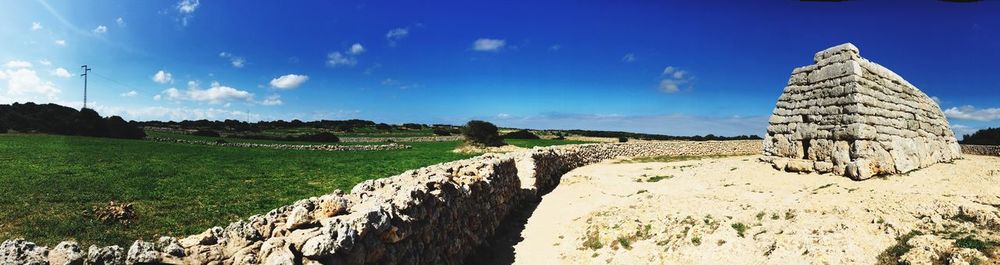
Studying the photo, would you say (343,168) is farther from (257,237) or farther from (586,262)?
(257,237)

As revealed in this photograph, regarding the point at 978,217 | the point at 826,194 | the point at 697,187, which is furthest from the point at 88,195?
the point at 978,217

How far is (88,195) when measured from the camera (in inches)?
525

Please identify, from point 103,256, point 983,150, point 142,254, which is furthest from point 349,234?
point 983,150

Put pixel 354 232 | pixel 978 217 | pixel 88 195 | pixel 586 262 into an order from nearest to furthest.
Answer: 1. pixel 354 232
2. pixel 978 217
3. pixel 586 262
4. pixel 88 195

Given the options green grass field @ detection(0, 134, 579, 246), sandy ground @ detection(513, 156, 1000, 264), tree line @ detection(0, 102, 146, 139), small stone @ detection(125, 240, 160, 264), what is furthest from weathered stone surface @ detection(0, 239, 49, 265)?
tree line @ detection(0, 102, 146, 139)

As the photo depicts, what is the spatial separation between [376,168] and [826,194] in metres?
20.3

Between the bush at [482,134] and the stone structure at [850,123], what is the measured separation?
32.8 metres

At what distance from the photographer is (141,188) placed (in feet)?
49.5

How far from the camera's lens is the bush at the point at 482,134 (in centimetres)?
4900

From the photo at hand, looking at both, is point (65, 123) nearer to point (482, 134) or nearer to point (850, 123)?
point (482, 134)

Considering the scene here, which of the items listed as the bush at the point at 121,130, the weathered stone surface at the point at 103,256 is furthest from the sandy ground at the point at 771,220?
the bush at the point at 121,130

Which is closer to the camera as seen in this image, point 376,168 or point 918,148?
point 918,148

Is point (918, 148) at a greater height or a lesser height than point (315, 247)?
greater

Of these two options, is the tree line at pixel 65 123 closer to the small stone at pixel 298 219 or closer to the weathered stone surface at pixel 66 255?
the small stone at pixel 298 219
